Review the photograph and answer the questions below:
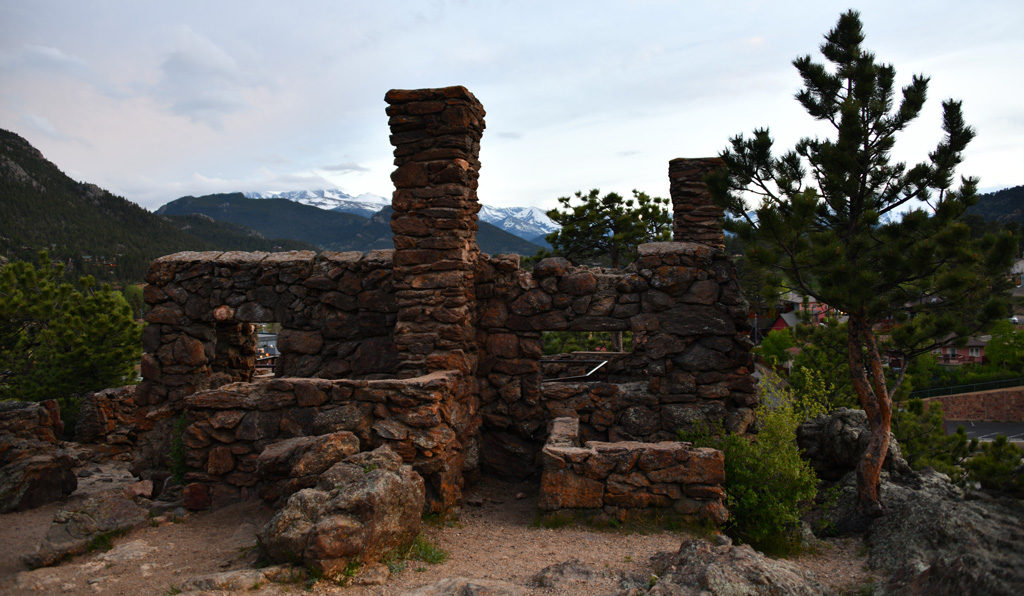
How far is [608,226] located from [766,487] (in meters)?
17.7

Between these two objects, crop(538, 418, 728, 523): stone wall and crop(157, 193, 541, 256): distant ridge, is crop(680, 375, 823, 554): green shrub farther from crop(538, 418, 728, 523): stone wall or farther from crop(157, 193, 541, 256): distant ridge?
crop(157, 193, 541, 256): distant ridge

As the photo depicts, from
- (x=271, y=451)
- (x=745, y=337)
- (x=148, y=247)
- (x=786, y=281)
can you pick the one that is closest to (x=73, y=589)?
(x=271, y=451)

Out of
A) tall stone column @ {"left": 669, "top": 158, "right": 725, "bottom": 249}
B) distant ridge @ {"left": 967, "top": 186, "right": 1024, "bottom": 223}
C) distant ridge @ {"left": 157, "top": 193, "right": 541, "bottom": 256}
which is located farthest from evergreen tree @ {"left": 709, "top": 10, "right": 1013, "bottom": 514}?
distant ridge @ {"left": 157, "top": 193, "right": 541, "bottom": 256}

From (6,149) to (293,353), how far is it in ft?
213

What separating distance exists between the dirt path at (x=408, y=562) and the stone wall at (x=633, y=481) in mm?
282

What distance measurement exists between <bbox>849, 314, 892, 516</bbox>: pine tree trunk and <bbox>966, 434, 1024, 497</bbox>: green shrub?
1053 millimetres

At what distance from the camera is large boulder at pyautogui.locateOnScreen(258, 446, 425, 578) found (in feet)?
14.8

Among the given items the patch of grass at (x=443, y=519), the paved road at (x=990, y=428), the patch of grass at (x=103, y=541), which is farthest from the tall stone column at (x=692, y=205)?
the paved road at (x=990, y=428)

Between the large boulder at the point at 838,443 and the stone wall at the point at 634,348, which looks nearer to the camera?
the stone wall at the point at 634,348

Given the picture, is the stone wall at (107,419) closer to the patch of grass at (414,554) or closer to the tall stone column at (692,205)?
the patch of grass at (414,554)

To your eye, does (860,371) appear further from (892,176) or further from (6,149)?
(6,149)

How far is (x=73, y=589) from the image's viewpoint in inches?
182

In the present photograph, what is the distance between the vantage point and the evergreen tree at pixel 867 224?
7.22 metres

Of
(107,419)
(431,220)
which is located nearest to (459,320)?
(431,220)
